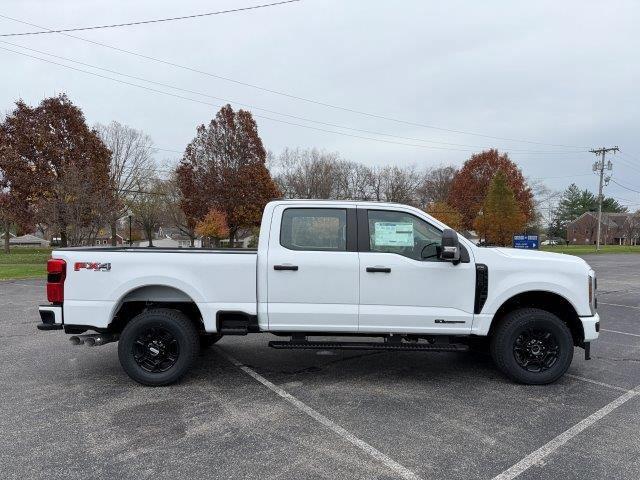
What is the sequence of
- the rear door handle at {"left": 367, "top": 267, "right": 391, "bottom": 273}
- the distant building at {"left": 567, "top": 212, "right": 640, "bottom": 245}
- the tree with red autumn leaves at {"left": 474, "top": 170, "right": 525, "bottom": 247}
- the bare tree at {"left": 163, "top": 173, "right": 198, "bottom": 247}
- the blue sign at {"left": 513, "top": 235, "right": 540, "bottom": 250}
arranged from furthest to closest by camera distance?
the distant building at {"left": 567, "top": 212, "right": 640, "bottom": 245}
the bare tree at {"left": 163, "top": 173, "right": 198, "bottom": 247}
the tree with red autumn leaves at {"left": 474, "top": 170, "right": 525, "bottom": 247}
the blue sign at {"left": 513, "top": 235, "right": 540, "bottom": 250}
the rear door handle at {"left": 367, "top": 267, "right": 391, "bottom": 273}

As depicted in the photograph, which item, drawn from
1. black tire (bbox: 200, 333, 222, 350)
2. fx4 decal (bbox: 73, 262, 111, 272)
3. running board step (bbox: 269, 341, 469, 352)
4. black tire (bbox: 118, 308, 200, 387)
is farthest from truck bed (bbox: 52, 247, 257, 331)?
black tire (bbox: 200, 333, 222, 350)

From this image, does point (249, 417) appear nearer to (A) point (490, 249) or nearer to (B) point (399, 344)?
(B) point (399, 344)

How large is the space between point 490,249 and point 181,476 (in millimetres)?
3672

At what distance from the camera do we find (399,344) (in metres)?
4.90

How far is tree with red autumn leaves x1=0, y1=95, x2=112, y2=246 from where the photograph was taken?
77.6 feet

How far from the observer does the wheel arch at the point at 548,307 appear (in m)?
5.02

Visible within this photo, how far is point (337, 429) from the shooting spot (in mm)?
3855

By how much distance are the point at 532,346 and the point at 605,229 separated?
10610 centimetres

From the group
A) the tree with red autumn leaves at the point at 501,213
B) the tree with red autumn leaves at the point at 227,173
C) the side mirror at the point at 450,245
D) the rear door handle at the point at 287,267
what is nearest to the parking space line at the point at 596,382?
the side mirror at the point at 450,245

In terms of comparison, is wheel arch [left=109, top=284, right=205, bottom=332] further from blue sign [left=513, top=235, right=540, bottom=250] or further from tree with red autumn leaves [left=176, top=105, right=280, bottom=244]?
tree with red autumn leaves [left=176, top=105, right=280, bottom=244]

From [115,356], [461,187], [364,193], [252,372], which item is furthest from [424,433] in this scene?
[364,193]

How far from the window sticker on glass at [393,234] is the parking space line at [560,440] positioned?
7.21 ft

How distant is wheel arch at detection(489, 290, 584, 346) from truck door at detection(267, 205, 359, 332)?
65.0 inches

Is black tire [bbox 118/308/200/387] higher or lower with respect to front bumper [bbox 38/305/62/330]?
lower
